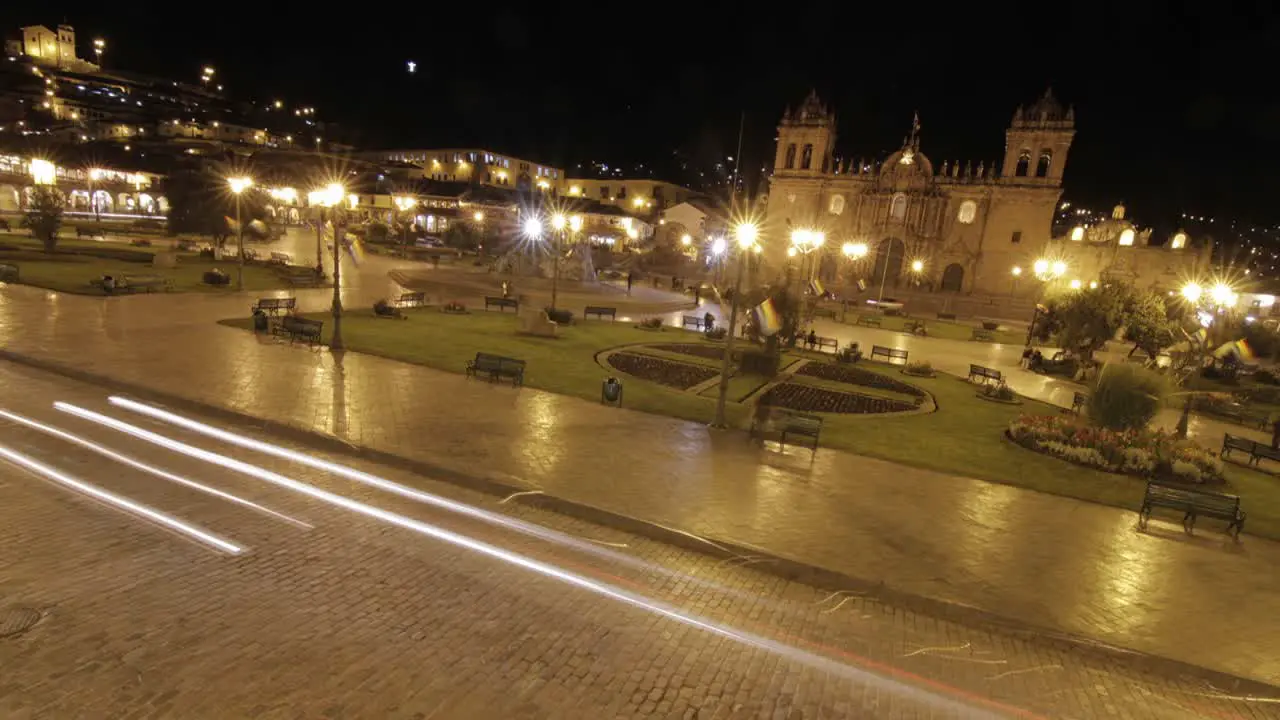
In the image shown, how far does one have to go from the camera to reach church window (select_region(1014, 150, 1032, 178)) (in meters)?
55.6

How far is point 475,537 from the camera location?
7945mm

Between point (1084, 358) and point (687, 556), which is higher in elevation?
point (1084, 358)

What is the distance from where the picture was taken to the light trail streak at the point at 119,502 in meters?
7.22

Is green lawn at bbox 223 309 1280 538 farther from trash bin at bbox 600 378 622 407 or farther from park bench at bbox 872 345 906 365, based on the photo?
park bench at bbox 872 345 906 365

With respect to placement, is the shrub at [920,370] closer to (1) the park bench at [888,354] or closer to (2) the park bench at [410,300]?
(1) the park bench at [888,354]

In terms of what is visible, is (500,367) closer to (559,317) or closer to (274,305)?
(274,305)

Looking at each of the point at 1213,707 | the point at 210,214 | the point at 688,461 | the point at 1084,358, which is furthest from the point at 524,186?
the point at 1213,707

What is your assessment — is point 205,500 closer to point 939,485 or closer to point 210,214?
point 939,485

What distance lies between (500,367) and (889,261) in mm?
52844

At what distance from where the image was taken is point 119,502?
26.0 feet

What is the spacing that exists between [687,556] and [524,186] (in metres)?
96.5

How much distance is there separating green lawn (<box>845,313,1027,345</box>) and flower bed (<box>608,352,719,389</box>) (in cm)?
1886

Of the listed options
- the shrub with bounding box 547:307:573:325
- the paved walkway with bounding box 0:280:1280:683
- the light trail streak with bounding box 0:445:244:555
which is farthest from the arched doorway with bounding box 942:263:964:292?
the light trail streak with bounding box 0:445:244:555

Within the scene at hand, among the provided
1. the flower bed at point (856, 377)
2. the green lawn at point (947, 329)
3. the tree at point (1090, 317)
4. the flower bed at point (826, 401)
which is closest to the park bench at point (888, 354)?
the flower bed at point (856, 377)
